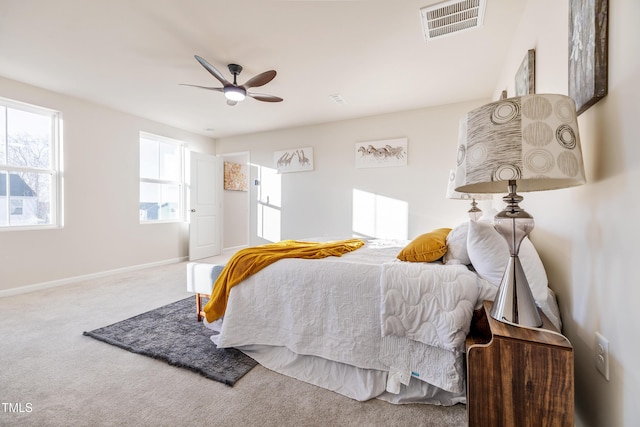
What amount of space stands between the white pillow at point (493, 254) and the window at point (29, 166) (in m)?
4.80

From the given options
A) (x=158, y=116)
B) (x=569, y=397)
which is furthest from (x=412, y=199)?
(x=158, y=116)

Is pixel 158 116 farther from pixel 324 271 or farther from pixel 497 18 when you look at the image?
pixel 497 18

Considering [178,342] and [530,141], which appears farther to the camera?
[178,342]

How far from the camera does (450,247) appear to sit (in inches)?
70.9

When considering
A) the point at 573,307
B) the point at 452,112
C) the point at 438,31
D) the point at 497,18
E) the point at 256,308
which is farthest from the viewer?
the point at 452,112

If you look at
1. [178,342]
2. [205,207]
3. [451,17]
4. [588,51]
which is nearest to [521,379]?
[588,51]

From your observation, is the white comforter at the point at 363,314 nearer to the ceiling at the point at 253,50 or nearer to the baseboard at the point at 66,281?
the ceiling at the point at 253,50

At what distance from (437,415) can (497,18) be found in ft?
9.29

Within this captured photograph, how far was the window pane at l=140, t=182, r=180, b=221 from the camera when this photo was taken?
4719 mm

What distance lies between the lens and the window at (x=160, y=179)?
4.72 metres

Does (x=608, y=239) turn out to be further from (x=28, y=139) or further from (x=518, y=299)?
(x=28, y=139)

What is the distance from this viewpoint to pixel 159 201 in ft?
16.3

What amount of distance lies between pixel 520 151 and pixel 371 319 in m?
1.14

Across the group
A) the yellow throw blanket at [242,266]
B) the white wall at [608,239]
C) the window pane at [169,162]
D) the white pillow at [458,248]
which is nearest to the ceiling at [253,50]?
the window pane at [169,162]
